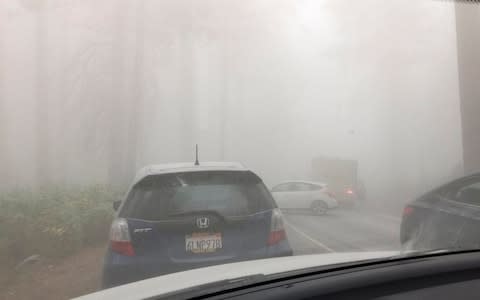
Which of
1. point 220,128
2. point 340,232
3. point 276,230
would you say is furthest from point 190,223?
point 220,128

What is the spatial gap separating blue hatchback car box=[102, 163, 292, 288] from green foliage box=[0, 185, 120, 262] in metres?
3.13

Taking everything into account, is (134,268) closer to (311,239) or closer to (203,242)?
(203,242)

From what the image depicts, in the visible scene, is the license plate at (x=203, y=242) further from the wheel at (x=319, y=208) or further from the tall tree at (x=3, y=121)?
the tall tree at (x=3, y=121)

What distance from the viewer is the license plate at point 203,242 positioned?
138 inches

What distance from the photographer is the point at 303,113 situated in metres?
13.2

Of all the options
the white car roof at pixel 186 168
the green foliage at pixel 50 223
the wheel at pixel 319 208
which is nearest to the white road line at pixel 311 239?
the wheel at pixel 319 208

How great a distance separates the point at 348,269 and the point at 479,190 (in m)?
3.20

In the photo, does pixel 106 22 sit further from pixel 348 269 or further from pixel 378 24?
pixel 348 269

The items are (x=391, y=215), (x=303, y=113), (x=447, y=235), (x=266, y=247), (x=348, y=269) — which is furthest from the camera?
(x=303, y=113)

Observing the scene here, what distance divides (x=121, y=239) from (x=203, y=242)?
606 millimetres

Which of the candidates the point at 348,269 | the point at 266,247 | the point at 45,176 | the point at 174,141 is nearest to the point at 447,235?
the point at 266,247

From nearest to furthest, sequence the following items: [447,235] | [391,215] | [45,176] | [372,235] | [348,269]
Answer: [348,269] < [447,235] < [372,235] < [391,215] < [45,176]

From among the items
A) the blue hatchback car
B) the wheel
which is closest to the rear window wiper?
the blue hatchback car

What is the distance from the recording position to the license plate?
352 cm
